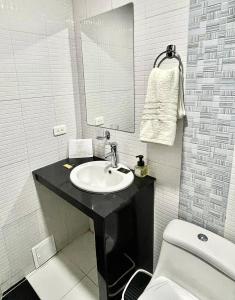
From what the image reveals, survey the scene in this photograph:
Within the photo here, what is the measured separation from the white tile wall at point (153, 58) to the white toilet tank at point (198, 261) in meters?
0.24

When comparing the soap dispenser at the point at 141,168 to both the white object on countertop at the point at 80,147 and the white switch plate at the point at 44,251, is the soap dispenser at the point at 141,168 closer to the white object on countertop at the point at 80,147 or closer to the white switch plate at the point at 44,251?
the white object on countertop at the point at 80,147

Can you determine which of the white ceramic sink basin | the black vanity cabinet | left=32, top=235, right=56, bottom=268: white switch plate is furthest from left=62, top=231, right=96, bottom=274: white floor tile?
the white ceramic sink basin

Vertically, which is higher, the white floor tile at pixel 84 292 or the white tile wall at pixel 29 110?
the white tile wall at pixel 29 110

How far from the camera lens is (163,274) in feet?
3.76

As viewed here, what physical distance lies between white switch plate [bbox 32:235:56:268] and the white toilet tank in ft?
3.24

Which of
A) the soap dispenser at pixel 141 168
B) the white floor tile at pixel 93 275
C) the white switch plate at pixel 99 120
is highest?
the white switch plate at pixel 99 120

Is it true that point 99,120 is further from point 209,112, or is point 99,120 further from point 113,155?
point 209,112

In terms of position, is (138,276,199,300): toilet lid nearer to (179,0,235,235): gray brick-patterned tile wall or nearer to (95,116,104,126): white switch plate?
(179,0,235,235): gray brick-patterned tile wall

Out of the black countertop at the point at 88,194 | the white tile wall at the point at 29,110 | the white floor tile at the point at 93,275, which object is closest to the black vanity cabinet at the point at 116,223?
the black countertop at the point at 88,194

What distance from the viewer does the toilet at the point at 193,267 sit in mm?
928

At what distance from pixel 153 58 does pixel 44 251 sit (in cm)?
165

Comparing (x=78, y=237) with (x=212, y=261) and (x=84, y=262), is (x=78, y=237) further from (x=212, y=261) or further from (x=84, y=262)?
(x=212, y=261)

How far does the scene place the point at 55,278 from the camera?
1611 millimetres

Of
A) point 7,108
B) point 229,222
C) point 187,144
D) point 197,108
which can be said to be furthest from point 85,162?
point 229,222
